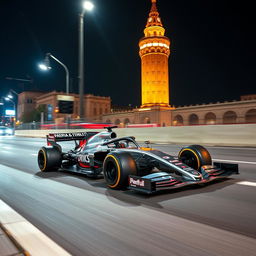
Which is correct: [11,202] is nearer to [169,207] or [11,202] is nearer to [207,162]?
[169,207]

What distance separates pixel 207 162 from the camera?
17.1 ft

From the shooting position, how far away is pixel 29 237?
8.84 ft

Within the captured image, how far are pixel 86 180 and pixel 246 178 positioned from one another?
3.40m

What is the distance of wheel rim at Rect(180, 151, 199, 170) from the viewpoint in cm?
532

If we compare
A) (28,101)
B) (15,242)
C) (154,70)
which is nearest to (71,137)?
(15,242)

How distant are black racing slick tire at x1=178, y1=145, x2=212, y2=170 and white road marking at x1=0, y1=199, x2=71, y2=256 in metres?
3.37

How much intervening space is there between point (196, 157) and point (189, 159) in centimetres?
23

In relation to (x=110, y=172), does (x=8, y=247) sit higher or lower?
lower

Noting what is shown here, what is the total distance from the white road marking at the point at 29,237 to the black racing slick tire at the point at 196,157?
337cm

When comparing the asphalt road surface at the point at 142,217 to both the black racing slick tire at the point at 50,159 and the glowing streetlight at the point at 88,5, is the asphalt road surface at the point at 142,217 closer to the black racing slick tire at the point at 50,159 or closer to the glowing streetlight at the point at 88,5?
the black racing slick tire at the point at 50,159

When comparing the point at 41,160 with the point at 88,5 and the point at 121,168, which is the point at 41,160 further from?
the point at 88,5

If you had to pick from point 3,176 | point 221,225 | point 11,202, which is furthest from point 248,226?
point 3,176

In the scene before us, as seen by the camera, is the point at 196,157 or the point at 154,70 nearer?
the point at 196,157

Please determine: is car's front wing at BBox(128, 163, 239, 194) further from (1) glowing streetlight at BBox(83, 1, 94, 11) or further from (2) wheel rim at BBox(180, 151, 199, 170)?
(1) glowing streetlight at BBox(83, 1, 94, 11)
